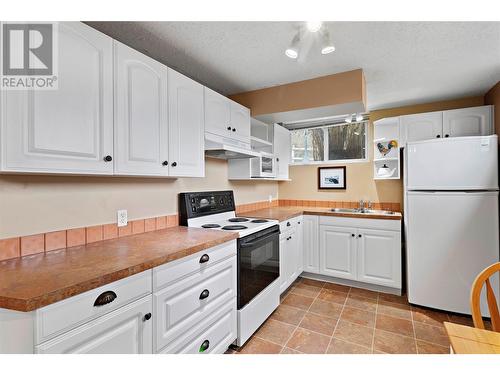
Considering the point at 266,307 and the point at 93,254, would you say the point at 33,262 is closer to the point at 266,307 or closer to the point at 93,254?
the point at 93,254

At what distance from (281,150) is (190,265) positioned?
7.56 feet

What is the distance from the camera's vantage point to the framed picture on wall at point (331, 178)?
3.51 meters

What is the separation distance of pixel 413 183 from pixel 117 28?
2893 mm

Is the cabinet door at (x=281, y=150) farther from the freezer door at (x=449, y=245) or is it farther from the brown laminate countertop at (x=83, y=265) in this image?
the brown laminate countertop at (x=83, y=265)

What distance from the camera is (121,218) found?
1.70 meters

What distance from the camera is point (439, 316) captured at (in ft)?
7.61

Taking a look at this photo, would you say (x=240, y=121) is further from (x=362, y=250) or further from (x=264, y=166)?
(x=362, y=250)

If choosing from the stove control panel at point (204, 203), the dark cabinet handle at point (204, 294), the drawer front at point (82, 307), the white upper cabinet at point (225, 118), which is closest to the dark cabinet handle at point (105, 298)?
the drawer front at point (82, 307)

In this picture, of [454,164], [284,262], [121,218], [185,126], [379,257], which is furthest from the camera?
[379,257]

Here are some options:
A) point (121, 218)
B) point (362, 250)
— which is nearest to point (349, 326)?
point (362, 250)

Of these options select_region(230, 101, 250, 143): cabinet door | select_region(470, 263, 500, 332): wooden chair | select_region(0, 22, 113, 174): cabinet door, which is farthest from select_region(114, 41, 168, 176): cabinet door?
select_region(470, 263, 500, 332): wooden chair

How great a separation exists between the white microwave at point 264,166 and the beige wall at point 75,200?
32.4 inches

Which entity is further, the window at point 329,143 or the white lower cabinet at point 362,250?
the window at point 329,143
